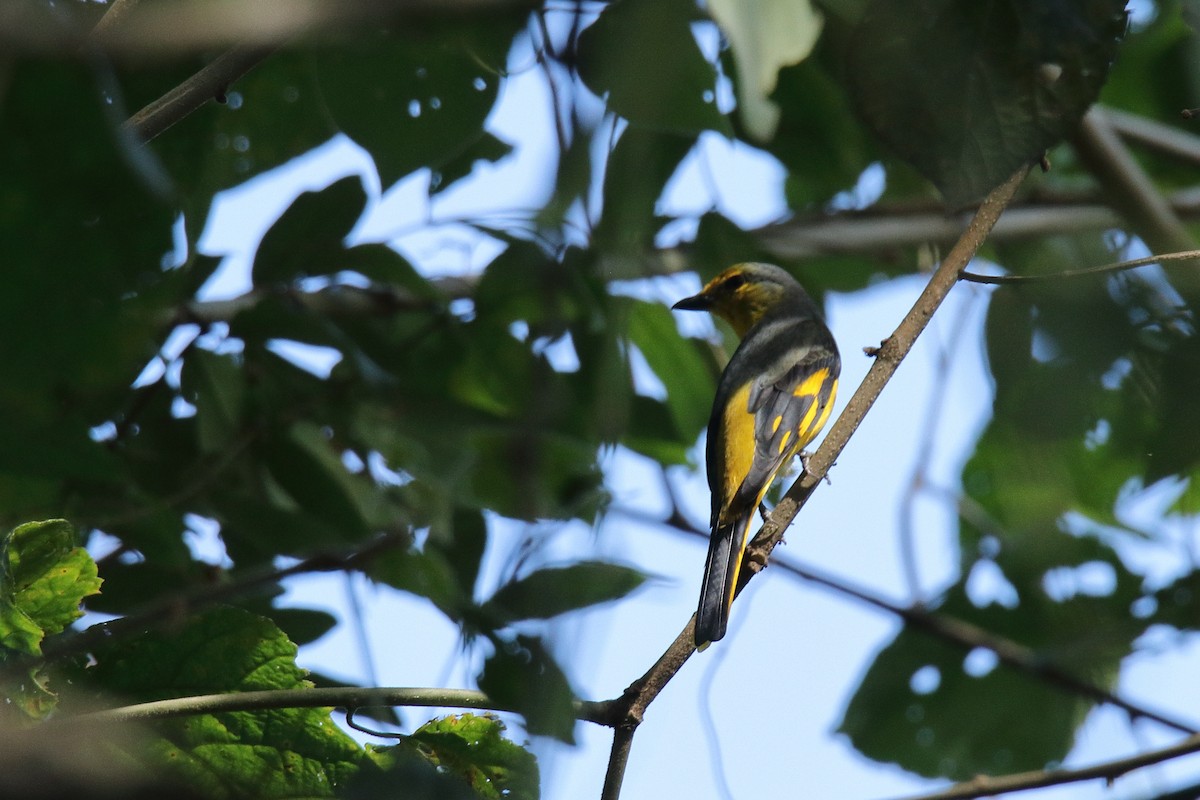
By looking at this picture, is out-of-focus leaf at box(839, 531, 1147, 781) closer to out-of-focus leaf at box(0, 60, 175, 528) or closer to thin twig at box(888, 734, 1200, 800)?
thin twig at box(888, 734, 1200, 800)

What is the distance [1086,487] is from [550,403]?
279 centimetres

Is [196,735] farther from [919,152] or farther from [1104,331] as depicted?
[1104,331]

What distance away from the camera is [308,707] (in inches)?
75.5

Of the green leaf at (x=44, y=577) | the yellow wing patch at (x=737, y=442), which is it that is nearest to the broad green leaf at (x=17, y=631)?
the green leaf at (x=44, y=577)

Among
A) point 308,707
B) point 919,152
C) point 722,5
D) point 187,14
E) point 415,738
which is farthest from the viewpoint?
point 415,738

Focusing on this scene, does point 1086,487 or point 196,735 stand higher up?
point 1086,487

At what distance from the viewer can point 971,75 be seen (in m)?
1.69

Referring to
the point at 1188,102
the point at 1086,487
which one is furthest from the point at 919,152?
the point at 1188,102

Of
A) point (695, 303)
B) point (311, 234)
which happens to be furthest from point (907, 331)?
point (695, 303)

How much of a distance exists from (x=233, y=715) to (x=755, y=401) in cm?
254

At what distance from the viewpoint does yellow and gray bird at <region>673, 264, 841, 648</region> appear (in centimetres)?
358

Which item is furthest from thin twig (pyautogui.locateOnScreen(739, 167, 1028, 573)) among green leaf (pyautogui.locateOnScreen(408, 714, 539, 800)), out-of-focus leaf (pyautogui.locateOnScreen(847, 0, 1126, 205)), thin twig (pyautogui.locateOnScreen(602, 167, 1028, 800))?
green leaf (pyautogui.locateOnScreen(408, 714, 539, 800))

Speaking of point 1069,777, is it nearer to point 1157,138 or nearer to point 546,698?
point 546,698

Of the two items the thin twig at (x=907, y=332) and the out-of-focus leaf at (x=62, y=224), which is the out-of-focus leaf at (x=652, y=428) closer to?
the thin twig at (x=907, y=332)
